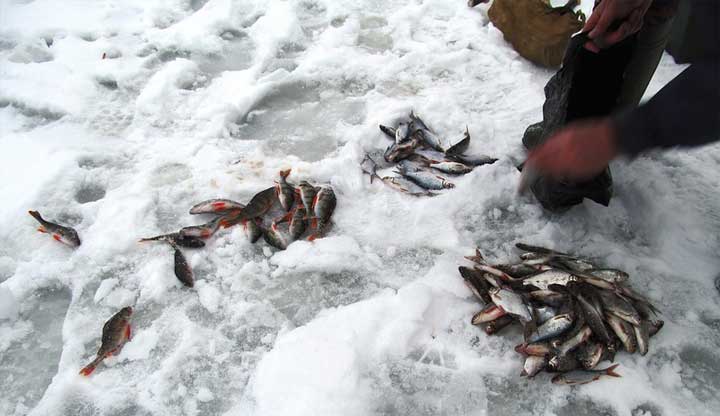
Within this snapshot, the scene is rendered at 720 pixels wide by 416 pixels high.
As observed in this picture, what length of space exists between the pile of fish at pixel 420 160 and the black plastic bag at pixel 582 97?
1.94 ft

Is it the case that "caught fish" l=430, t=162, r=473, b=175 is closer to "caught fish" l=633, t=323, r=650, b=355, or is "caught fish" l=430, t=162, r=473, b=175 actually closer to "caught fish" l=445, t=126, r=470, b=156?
"caught fish" l=445, t=126, r=470, b=156

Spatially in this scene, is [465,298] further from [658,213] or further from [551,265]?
[658,213]

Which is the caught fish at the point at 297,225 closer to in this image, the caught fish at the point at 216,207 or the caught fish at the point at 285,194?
the caught fish at the point at 285,194

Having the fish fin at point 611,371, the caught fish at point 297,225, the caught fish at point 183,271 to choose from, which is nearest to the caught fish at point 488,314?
the fish fin at point 611,371

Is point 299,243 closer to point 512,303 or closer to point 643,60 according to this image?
point 512,303

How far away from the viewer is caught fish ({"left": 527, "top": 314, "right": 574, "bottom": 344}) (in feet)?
7.60

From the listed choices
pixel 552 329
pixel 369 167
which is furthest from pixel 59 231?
pixel 552 329

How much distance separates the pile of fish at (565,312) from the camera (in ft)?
7.41

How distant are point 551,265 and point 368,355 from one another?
1184 mm

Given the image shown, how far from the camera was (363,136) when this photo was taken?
3676mm

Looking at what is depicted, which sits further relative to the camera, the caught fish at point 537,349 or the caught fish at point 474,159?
the caught fish at point 474,159

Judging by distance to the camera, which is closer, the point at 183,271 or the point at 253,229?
the point at 183,271

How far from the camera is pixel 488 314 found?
8.01ft

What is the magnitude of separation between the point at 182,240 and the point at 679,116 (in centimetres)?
274
